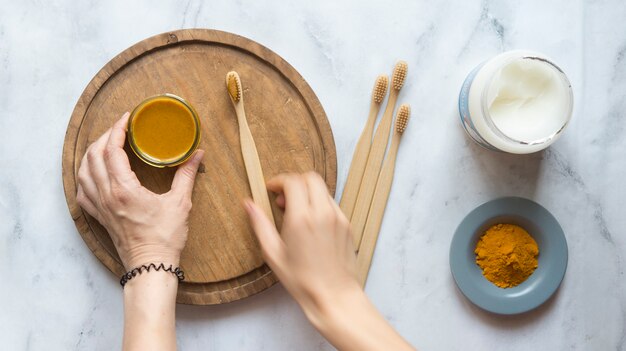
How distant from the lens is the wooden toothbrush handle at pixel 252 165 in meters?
1.08

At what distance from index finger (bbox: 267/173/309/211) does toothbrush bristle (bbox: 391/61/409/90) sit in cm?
26

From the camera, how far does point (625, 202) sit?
1191mm

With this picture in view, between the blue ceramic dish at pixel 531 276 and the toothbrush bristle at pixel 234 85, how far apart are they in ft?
1.58

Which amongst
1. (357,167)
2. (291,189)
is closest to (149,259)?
(291,189)

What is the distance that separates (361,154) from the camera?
1.13 meters

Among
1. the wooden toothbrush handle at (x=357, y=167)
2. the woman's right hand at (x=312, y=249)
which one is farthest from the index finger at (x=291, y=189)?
the wooden toothbrush handle at (x=357, y=167)

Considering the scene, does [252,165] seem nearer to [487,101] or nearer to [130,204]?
[130,204]

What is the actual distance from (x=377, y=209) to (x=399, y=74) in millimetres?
257

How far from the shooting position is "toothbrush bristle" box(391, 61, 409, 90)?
1.13 metres

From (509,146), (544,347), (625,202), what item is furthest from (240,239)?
(625,202)

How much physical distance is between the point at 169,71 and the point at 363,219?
45 centimetres

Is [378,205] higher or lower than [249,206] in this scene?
lower

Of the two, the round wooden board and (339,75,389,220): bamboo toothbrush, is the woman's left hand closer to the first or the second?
the round wooden board

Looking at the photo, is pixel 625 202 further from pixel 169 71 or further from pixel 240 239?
pixel 169 71
